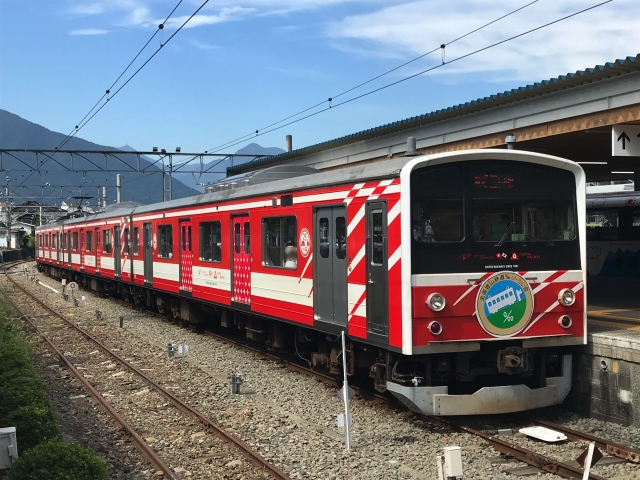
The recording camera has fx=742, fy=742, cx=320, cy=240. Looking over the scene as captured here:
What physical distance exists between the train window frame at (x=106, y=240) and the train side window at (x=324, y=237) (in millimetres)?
15065

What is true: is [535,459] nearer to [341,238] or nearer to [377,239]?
[377,239]

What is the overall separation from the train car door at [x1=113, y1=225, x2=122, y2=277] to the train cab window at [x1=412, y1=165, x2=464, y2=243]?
15.8 m

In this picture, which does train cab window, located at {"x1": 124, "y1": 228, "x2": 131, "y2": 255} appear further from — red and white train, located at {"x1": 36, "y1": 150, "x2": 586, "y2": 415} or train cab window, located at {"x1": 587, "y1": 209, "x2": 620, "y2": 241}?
train cab window, located at {"x1": 587, "y1": 209, "x2": 620, "y2": 241}

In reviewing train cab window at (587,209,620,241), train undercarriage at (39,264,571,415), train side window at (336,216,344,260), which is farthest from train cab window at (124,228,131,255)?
train cab window at (587,209,620,241)

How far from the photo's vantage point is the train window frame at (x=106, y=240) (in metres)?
23.4

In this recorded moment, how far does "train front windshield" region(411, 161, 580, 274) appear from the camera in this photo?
7.68 meters

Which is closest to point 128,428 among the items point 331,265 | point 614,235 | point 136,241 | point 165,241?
point 331,265

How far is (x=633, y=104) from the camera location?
10797 millimetres

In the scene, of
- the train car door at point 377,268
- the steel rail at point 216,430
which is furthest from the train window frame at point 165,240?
the train car door at point 377,268

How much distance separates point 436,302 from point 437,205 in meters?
1.02

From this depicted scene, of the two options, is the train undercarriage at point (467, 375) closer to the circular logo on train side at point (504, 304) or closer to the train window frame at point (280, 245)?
the circular logo on train side at point (504, 304)

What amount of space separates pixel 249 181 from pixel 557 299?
22.2 ft

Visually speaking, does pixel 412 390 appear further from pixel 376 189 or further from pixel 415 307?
pixel 376 189

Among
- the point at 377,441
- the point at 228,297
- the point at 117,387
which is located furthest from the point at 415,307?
the point at 228,297
